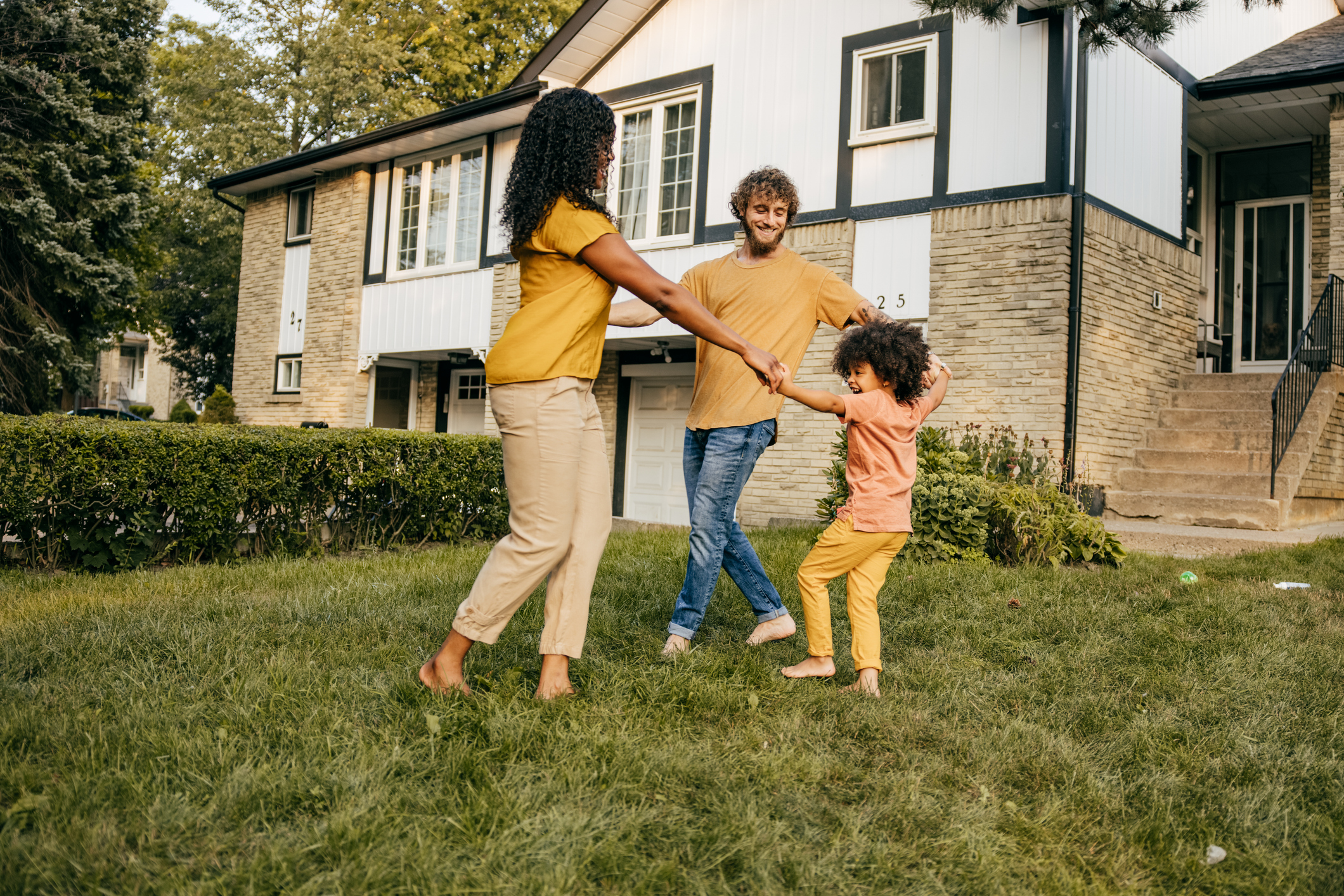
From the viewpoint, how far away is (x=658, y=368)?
1499 cm

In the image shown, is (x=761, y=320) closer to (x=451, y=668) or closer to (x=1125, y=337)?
(x=451, y=668)

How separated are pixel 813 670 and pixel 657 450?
37.5 ft

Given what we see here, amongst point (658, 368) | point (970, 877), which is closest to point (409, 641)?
→ point (970, 877)

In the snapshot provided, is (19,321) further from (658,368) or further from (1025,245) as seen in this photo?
(1025,245)

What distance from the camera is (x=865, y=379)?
373cm

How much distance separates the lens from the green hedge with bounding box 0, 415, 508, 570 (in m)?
6.43

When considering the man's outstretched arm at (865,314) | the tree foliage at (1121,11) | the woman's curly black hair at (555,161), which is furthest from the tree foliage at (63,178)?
the man's outstretched arm at (865,314)

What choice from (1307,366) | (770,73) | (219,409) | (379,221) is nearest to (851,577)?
(1307,366)

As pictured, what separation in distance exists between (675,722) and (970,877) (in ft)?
3.67

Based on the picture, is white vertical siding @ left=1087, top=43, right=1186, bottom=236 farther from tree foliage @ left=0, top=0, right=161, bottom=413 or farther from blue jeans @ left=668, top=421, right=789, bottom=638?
tree foliage @ left=0, top=0, right=161, bottom=413

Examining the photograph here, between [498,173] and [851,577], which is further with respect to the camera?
[498,173]

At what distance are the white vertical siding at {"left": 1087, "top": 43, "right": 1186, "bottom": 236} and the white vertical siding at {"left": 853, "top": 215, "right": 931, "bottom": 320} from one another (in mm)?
1843

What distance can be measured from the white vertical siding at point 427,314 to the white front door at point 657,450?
2.76 metres

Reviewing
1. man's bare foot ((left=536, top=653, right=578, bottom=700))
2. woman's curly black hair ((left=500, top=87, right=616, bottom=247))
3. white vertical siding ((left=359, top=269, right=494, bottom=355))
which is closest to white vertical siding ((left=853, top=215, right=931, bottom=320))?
white vertical siding ((left=359, top=269, right=494, bottom=355))
